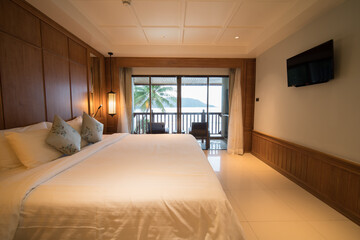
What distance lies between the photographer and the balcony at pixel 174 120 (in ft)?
16.3

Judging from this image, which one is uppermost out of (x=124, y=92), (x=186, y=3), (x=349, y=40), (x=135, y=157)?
(x=186, y=3)

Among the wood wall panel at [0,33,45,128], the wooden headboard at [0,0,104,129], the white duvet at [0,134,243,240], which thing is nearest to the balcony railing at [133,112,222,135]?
the wooden headboard at [0,0,104,129]

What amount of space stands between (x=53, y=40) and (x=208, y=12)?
239cm

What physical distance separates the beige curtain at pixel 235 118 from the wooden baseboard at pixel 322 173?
3.15 ft

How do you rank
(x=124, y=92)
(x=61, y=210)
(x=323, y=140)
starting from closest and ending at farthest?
1. (x=61, y=210)
2. (x=323, y=140)
3. (x=124, y=92)

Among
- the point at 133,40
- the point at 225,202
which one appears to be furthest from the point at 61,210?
the point at 133,40

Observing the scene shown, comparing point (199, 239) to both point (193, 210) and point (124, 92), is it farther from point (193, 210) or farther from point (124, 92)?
point (124, 92)

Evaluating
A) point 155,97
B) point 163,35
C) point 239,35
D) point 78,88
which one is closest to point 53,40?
point 78,88

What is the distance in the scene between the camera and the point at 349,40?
1.78 meters

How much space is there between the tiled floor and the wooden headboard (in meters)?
2.84

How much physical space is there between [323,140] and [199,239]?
2247mm

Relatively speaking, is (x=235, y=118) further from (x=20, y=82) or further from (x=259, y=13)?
(x=20, y=82)

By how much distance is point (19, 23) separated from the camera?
1752 mm

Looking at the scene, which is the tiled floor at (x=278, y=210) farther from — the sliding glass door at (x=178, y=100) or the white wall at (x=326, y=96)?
the sliding glass door at (x=178, y=100)
